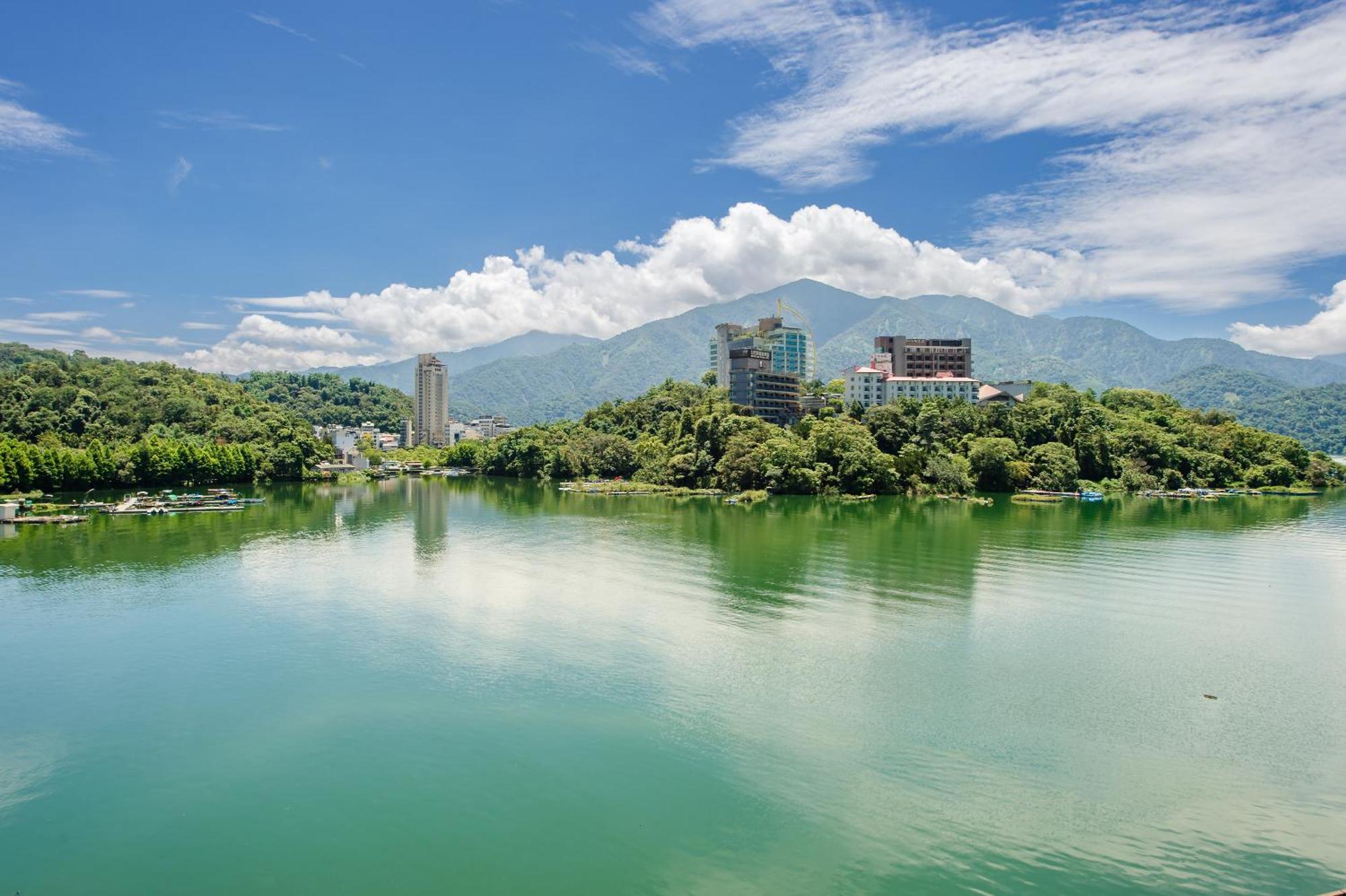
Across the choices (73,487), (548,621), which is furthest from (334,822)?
(73,487)

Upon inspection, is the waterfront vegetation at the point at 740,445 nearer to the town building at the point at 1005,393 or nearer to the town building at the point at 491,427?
the town building at the point at 1005,393

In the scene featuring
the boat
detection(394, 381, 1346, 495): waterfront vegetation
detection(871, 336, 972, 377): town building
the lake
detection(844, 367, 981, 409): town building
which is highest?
detection(871, 336, 972, 377): town building

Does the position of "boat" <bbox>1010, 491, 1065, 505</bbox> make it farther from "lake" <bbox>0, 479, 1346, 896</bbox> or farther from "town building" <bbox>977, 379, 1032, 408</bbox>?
"lake" <bbox>0, 479, 1346, 896</bbox>

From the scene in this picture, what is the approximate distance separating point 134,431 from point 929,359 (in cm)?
Answer: 7303

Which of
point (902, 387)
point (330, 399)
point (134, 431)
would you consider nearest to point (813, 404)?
point (902, 387)

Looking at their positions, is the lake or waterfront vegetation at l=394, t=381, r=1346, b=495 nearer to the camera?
the lake

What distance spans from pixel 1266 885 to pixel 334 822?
33.9 feet

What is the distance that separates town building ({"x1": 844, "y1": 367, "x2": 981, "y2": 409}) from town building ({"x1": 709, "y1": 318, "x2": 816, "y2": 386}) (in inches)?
682

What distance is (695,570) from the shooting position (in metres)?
24.5

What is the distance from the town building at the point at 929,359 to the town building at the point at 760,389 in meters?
15.6

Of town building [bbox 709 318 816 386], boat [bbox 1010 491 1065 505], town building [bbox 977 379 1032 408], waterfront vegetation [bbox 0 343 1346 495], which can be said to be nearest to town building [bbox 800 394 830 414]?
waterfront vegetation [bbox 0 343 1346 495]

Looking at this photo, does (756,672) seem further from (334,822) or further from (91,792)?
(91,792)

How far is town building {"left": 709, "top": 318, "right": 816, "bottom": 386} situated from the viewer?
3632 inches

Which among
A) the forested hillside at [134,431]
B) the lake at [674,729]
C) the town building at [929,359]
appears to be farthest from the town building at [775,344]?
the lake at [674,729]
